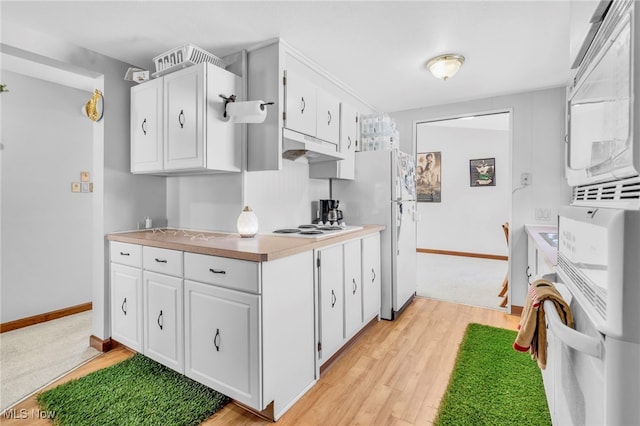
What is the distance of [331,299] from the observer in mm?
2141

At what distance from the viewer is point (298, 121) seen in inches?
93.2

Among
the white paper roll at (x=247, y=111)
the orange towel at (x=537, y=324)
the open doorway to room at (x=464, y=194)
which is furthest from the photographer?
the open doorway to room at (x=464, y=194)

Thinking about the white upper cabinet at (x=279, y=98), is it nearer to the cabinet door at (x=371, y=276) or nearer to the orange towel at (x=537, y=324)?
the cabinet door at (x=371, y=276)

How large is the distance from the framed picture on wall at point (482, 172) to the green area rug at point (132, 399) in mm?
5796

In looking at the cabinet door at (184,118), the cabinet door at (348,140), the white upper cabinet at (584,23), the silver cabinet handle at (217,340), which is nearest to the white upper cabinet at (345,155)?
the cabinet door at (348,140)

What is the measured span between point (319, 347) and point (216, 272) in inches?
33.7

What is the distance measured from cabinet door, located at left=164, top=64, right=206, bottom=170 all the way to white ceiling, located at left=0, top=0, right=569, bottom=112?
301 millimetres

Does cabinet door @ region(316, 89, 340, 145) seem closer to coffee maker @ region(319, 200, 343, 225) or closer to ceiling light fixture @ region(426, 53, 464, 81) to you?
coffee maker @ region(319, 200, 343, 225)

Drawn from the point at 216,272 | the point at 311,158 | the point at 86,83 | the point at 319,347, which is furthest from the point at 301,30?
the point at 86,83

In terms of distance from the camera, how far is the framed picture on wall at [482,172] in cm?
589

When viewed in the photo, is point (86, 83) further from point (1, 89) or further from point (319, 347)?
point (319, 347)

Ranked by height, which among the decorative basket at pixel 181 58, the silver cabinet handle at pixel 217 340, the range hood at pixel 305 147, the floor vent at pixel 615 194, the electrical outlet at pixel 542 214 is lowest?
the silver cabinet handle at pixel 217 340

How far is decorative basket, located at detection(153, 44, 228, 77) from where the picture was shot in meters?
2.05

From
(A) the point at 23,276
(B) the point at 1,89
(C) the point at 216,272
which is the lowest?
(A) the point at 23,276
